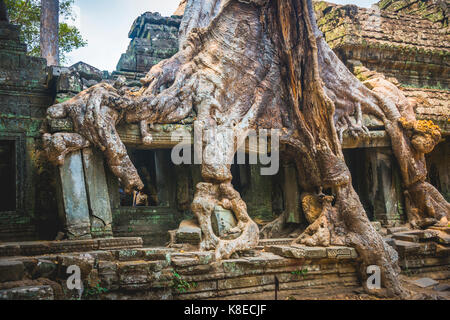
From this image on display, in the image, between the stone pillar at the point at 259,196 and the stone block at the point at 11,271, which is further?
the stone pillar at the point at 259,196

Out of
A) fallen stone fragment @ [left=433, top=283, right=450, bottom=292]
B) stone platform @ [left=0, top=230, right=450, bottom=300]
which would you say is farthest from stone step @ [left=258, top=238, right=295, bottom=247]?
fallen stone fragment @ [left=433, top=283, right=450, bottom=292]

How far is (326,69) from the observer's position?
297 inches

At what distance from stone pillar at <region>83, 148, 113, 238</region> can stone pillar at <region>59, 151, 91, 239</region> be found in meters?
0.07

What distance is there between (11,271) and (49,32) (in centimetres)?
937

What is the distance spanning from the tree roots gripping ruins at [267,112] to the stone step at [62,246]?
0.80m

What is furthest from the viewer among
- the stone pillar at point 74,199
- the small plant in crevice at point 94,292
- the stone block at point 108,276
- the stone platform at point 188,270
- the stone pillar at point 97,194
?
the stone pillar at point 97,194

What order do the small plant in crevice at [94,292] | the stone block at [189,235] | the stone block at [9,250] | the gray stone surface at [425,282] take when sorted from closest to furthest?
the small plant in crevice at [94,292], the stone block at [9,250], the stone block at [189,235], the gray stone surface at [425,282]

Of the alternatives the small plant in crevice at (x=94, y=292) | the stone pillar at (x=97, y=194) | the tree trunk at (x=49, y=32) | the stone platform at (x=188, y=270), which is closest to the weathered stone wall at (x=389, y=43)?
the stone platform at (x=188, y=270)

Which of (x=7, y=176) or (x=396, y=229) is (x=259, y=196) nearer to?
(x=396, y=229)

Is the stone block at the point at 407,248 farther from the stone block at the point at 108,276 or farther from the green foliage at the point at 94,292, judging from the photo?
the green foliage at the point at 94,292

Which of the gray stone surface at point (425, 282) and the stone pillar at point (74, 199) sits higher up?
the stone pillar at point (74, 199)

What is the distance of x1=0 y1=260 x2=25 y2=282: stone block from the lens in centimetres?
358

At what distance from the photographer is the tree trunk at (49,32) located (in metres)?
11.1

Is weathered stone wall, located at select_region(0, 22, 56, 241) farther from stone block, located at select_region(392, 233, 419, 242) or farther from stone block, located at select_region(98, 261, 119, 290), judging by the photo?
stone block, located at select_region(392, 233, 419, 242)
